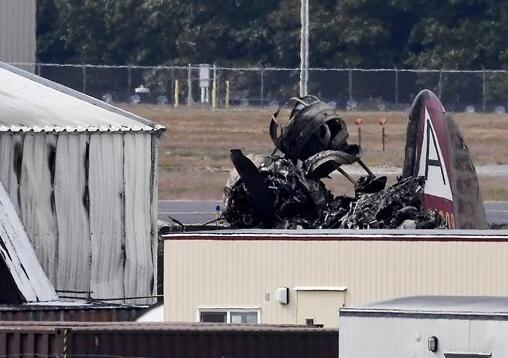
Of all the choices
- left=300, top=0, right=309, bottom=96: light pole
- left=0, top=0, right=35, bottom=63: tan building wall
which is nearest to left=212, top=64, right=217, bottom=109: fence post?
left=300, top=0, right=309, bottom=96: light pole

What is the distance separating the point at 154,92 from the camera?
85500mm

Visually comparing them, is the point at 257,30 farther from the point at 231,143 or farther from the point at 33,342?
the point at 33,342

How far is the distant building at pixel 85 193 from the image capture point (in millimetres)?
33812

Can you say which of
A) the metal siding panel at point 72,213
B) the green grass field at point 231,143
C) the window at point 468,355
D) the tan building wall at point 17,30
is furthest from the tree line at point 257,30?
the window at point 468,355

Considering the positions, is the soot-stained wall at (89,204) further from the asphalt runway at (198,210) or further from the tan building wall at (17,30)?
the tan building wall at (17,30)

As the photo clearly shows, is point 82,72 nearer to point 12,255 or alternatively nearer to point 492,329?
point 12,255

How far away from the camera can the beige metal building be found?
2689cm

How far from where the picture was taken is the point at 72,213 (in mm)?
34281

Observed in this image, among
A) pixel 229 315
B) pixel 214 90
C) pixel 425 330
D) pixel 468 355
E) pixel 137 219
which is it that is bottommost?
pixel 229 315

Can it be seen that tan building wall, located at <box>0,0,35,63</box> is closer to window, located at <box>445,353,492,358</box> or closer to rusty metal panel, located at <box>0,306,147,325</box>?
rusty metal panel, located at <box>0,306,147,325</box>

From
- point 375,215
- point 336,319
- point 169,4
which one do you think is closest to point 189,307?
point 336,319

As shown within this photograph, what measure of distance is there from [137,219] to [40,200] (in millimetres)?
2313

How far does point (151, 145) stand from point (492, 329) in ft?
56.1

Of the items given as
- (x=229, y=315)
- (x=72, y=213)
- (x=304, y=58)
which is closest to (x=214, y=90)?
(x=304, y=58)
